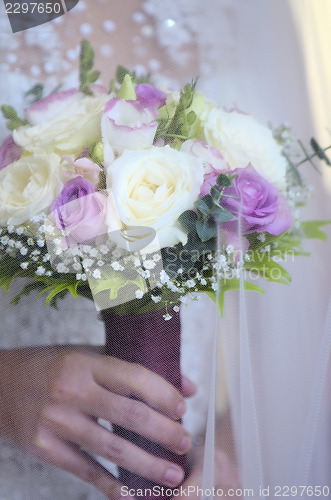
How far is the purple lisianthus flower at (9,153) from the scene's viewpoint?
1.59 feet

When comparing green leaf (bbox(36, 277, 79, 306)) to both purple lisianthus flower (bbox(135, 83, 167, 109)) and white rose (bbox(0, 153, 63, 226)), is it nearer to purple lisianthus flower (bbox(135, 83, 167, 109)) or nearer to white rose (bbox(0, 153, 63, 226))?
white rose (bbox(0, 153, 63, 226))

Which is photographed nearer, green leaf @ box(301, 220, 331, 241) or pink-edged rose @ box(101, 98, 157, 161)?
pink-edged rose @ box(101, 98, 157, 161)

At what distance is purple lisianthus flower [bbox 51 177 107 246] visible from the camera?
1.47 feet

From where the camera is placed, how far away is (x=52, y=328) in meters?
0.54

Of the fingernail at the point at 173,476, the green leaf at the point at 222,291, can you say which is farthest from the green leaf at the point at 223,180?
the fingernail at the point at 173,476

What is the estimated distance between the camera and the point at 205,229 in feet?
1.52

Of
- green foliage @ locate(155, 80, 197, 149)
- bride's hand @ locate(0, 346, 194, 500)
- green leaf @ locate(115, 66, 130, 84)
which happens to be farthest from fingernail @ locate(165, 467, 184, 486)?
green leaf @ locate(115, 66, 130, 84)

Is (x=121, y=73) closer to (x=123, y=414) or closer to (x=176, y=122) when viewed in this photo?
(x=176, y=122)

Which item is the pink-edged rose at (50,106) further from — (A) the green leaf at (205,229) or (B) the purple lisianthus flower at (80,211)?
(A) the green leaf at (205,229)

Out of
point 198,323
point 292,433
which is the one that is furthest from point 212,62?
point 292,433

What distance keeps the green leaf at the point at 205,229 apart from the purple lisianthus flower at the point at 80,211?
0.10m

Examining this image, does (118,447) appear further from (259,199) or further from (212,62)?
(212,62)

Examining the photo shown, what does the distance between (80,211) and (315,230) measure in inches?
13.1

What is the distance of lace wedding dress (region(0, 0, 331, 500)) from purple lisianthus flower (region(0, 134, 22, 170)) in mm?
80
